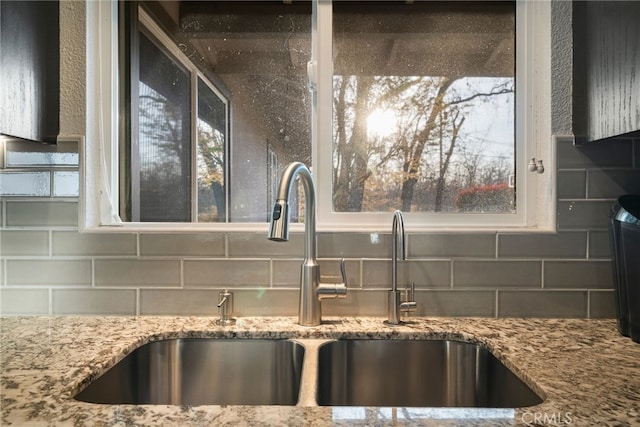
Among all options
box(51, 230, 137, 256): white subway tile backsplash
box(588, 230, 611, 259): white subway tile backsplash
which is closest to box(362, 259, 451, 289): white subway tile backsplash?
box(588, 230, 611, 259): white subway tile backsplash

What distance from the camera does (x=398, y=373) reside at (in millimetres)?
1085

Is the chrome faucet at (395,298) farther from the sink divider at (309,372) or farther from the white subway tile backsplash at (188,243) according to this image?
the white subway tile backsplash at (188,243)

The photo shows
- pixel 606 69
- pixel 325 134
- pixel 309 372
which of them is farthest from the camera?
pixel 325 134

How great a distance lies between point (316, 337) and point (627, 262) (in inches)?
29.7

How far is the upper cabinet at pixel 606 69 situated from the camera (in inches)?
35.5

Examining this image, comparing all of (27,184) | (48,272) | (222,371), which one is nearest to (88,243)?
(48,272)

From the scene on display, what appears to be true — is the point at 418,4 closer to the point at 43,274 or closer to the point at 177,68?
the point at 177,68

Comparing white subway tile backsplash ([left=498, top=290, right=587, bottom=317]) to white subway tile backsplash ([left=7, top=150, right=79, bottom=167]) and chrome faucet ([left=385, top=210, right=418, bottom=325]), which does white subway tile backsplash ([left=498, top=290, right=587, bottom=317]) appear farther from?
white subway tile backsplash ([left=7, top=150, right=79, bottom=167])

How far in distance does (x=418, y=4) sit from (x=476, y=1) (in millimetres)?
181

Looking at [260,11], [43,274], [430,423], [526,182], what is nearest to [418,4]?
[260,11]

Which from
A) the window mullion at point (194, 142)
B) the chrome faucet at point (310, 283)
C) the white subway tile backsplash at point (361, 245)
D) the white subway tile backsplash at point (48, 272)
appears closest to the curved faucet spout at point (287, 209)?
the chrome faucet at point (310, 283)

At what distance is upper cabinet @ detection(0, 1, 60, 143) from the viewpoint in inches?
39.4

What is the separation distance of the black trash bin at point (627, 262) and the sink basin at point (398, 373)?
0.36m

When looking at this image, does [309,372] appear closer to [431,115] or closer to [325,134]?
[325,134]
